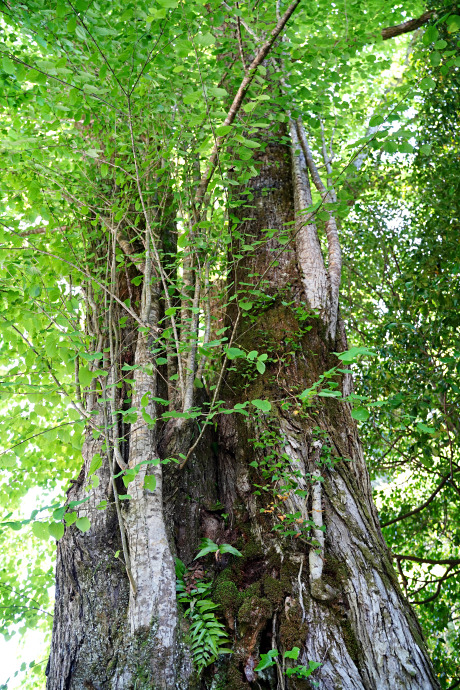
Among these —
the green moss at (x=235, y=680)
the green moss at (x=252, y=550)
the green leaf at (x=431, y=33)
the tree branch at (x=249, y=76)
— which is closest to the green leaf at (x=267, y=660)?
the green moss at (x=235, y=680)

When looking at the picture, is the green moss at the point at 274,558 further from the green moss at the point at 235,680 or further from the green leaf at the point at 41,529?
the green leaf at the point at 41,529

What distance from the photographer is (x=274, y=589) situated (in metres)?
2.73

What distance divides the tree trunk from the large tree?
0.4 inches

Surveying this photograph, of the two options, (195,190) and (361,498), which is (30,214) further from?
(361,498)

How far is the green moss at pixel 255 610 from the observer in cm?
264

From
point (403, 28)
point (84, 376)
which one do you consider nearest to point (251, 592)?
point (84, 376)

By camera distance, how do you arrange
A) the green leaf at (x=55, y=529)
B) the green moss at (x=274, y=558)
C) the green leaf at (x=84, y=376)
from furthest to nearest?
1. the green moss at (x=274, y=558)
2. the green leaf at (x=84, y=376)
3. the green leaf at (x=55, y=529)

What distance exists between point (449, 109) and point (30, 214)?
390cm

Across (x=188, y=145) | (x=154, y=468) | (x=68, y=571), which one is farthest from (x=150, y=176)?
(x=68, y=571)

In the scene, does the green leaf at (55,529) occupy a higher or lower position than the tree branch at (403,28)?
lower

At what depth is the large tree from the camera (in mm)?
2506

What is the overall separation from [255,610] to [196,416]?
1177 mm

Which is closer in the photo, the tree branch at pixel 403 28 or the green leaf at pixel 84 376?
the green leaf at pixel 84 376

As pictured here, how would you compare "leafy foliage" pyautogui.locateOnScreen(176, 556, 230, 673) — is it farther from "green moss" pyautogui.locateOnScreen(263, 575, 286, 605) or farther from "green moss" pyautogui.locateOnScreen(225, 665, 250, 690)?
"green moss" pyautogui.locateOnScreen(263, 575, 286, 605)
